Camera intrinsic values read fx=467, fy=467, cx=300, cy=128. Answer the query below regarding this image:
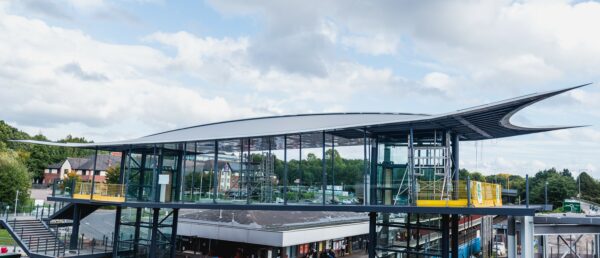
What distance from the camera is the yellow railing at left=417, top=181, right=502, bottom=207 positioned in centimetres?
1600

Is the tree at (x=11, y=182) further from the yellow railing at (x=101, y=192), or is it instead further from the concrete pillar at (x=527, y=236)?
the concrete pillar at (x=527, y=236)

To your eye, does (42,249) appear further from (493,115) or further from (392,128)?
(493,115)

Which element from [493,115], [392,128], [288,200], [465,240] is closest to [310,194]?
[288,200]

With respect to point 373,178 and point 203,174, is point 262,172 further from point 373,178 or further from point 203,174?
point 373,178

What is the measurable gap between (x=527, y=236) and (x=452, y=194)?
3.10 metres

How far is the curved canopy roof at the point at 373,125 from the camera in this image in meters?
15.1

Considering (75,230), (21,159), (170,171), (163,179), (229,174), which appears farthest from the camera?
(21,159)

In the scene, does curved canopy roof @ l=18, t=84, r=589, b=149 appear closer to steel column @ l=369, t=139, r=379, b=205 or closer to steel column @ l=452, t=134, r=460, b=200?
steel column @ l=452, t=134, r=460, b=200

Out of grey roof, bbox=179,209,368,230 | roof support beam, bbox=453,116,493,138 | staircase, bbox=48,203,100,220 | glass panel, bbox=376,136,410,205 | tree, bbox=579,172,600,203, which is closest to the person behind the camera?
roof support beam, bbox=453,116,493,138

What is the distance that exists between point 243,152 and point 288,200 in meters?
4.23

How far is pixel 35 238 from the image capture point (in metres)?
27.8

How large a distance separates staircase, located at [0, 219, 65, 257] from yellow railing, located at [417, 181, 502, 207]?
20762 millimetres

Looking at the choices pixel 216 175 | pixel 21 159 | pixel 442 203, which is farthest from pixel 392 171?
pixel 21 159

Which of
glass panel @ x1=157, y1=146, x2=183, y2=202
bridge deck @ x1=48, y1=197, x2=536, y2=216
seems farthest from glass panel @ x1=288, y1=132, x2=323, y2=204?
glass panel @ x1=157, y1=146, x2=183, y2=202
